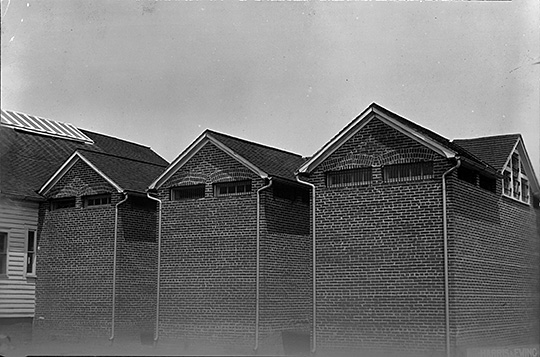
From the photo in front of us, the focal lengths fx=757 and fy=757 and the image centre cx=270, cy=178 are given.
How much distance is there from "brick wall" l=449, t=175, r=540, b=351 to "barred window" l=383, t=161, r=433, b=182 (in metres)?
0.81

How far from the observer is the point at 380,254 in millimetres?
22391

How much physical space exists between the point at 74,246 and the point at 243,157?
8.14 metres

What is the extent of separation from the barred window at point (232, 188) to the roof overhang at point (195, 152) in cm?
69

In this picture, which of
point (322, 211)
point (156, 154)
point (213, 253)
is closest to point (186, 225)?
point (213, 253)

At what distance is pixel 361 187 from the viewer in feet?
75.4

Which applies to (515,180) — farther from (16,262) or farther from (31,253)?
(16,262)

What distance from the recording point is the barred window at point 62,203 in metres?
29.4

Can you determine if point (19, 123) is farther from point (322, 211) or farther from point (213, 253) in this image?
point (322, 211)

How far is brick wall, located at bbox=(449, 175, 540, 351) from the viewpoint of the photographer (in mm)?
21594

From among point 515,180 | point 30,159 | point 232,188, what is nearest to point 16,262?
point 30,159

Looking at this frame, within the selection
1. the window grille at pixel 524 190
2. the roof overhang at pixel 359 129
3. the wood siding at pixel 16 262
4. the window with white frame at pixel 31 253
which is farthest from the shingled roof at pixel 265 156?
the window with white frame at pixel 31 253

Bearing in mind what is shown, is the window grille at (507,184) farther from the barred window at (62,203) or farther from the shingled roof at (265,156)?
the barred window at (62,203)

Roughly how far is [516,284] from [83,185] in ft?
52.9

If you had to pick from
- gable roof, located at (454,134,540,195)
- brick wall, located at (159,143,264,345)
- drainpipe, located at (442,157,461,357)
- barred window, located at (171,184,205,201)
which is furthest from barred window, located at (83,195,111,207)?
gable roof, located at (454,134,540,195)
